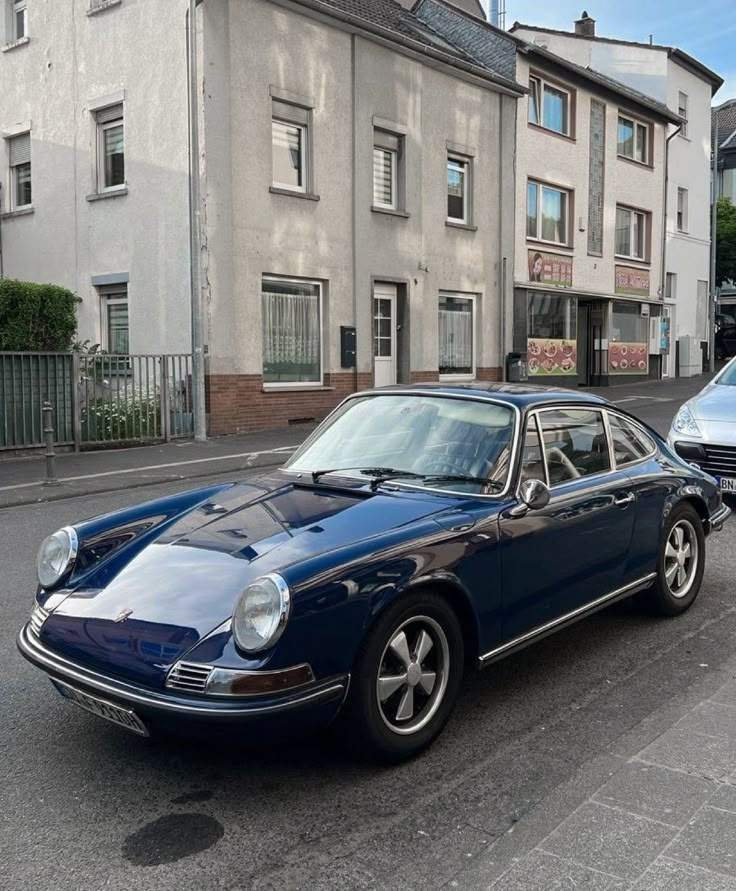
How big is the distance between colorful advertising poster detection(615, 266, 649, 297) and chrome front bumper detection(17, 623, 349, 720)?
24865 mm

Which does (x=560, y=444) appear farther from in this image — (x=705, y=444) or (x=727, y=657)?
(x=705, y=444)

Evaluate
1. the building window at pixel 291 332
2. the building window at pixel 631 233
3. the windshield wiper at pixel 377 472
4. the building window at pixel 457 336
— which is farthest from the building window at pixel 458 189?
the windshield wiper at pixel 377 472

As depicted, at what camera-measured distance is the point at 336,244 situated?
17641 mm

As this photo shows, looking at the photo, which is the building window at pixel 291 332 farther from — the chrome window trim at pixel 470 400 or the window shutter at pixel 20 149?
the chrome window trim at pixel 470 400

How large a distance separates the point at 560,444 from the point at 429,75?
17008 millimetres

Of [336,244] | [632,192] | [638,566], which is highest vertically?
[632,192]

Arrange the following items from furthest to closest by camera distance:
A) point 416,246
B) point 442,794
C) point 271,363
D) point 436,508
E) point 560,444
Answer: point 416,246, point 271,363, point 560,444, point 436,508, point 442,794

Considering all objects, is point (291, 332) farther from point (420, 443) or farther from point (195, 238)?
point (420, 443)

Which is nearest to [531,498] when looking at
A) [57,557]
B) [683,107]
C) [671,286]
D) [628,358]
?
[57,557]

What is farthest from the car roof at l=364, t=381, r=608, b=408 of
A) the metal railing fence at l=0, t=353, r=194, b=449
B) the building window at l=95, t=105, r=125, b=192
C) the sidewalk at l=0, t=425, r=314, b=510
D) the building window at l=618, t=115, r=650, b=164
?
the building window at l=618, t=115, r=650, b=164

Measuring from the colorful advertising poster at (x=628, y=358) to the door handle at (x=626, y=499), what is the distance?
72.7 ft

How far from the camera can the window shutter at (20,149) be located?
19.1 meters

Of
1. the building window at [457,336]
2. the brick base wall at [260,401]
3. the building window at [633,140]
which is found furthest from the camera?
the building window at [633,140]

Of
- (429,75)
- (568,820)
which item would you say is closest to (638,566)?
(568,820)
